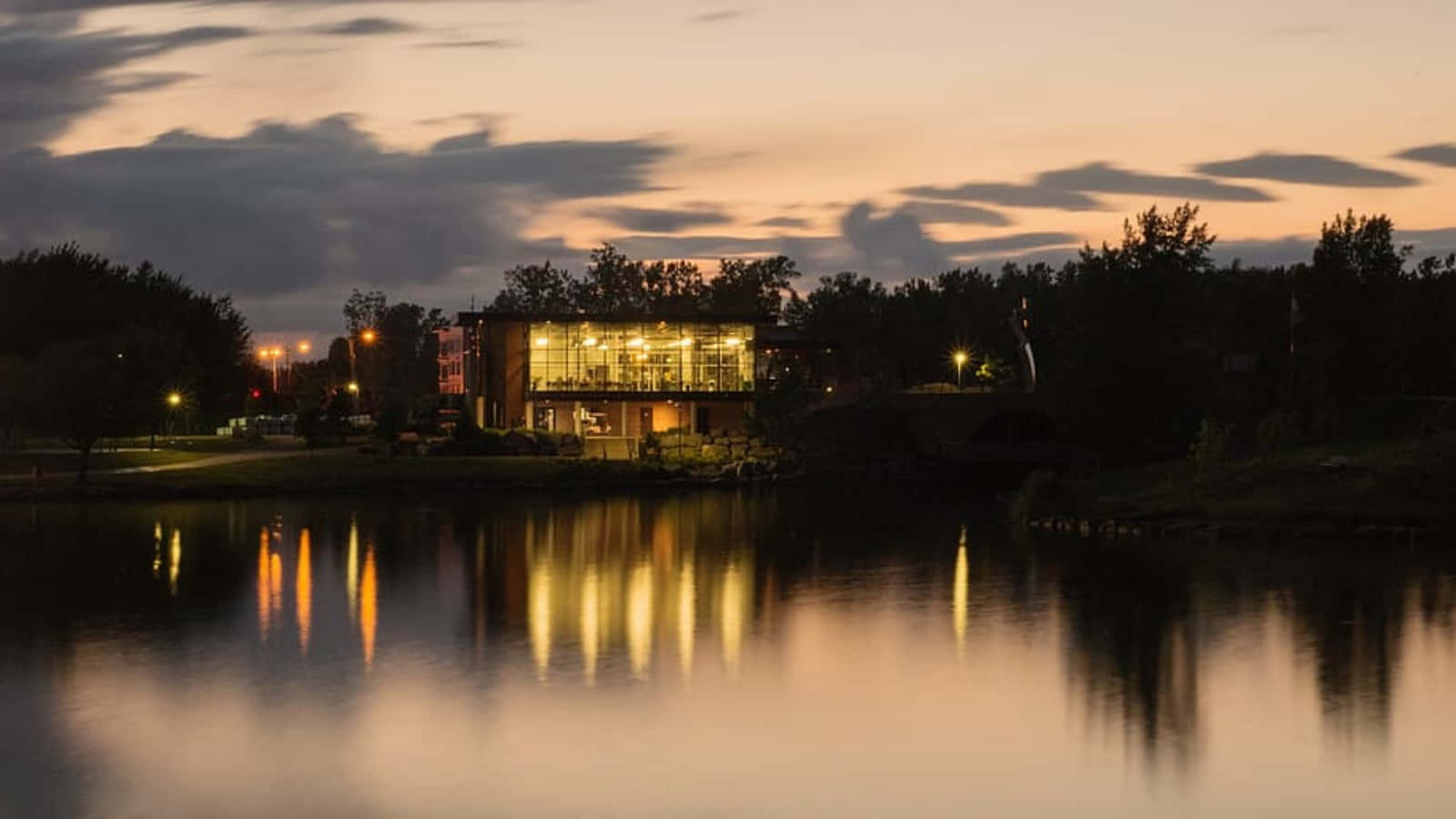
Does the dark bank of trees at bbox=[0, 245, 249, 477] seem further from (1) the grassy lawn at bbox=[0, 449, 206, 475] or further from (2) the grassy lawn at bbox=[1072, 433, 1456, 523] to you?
(2) the grassy lawn at bbox=[1072, 433, 1456, 523]

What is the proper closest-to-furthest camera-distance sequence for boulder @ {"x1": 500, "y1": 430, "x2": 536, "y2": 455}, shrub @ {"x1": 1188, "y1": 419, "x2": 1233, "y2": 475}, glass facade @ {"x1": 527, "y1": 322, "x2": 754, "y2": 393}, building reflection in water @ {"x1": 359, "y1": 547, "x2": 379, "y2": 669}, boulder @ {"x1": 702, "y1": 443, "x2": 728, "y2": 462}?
building reflection in water @ {"x1": 359, "y1": 547, "x2": 379, "y2": 669}, shrub @ {"x1": 1188, "y1": 419, "x2": 1233, "y2": 475}, boulder @ {"x1": 702, "y1": 443, "x2": 728, "y2": 462}, boulder @ {"x1": 500, "y1": 430, "x2": 536, "y2": 455}, glass facade @ {"x1": 527, "y1": 322, "x2": 754, "y2": 393}

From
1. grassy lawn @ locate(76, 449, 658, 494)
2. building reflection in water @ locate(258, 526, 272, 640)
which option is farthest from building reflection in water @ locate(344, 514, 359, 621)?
grassy lawn @ locate(76, 449, 658, 494)

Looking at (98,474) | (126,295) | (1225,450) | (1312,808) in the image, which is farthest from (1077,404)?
(1312,808)

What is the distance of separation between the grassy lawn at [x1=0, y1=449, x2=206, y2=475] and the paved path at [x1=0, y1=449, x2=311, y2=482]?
2.36ft

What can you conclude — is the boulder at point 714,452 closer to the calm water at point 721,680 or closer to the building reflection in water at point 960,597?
the calm water at point 721,680

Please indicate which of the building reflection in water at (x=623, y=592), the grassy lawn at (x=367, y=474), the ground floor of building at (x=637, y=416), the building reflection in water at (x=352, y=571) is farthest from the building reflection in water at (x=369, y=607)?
the ground floor of building at (x=637, y=416)

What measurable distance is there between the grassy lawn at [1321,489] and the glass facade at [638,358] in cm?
5828

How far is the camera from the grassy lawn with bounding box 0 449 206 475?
96500 mm

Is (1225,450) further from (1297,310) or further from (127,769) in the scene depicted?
(127,769)

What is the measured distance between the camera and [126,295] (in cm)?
14025

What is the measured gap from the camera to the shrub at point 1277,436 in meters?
82.9

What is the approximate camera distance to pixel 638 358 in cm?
13575

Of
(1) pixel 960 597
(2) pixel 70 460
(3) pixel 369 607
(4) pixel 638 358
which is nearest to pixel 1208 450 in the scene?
(1) pixel 960 597

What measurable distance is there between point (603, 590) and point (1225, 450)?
3363 cm
